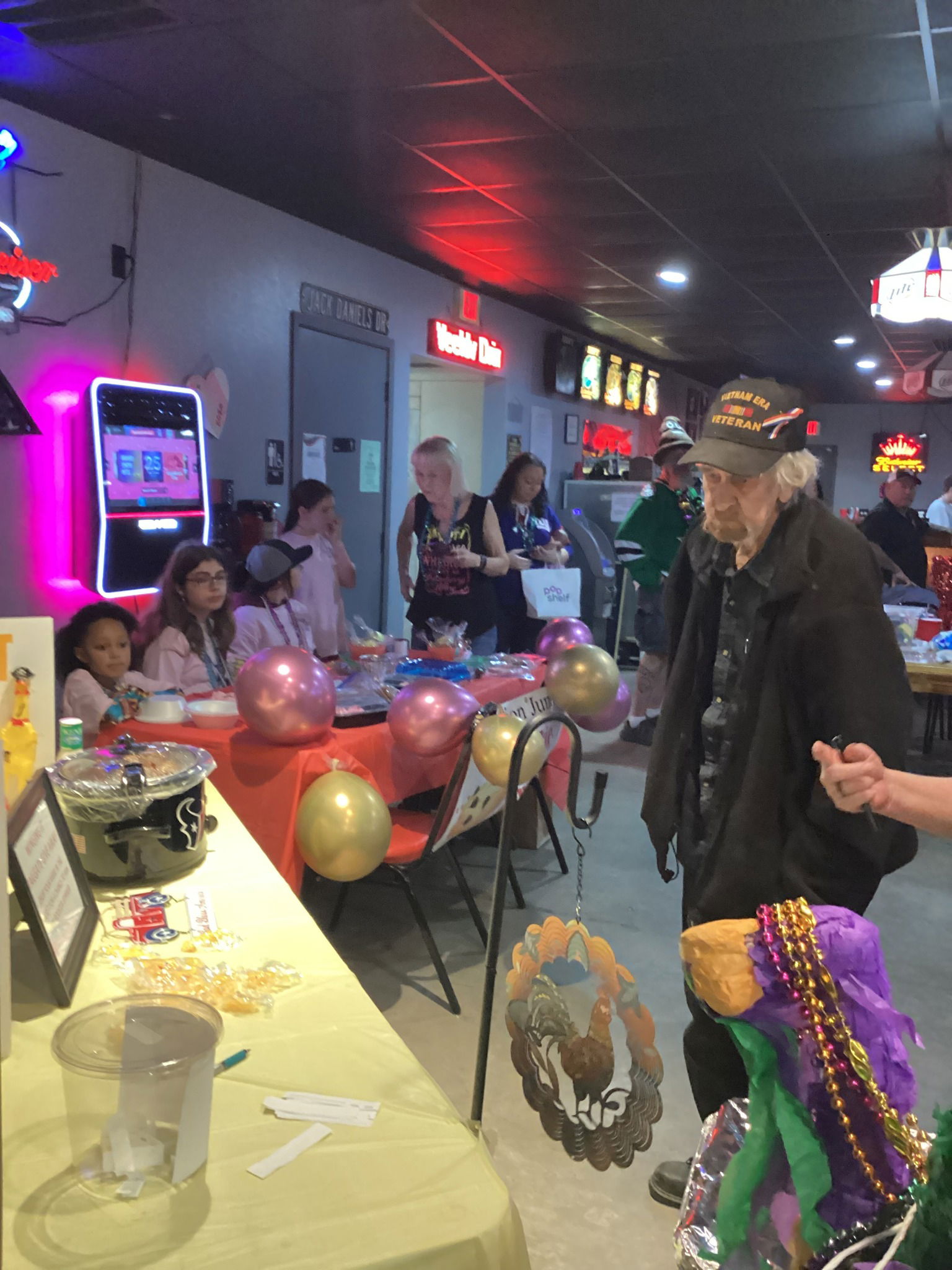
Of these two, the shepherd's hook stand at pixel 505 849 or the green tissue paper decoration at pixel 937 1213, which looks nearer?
the green tissue paper decoration at pixel 937 1213

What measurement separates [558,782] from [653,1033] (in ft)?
9.64

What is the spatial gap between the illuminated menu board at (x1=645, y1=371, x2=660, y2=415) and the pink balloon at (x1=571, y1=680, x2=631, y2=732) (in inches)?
324

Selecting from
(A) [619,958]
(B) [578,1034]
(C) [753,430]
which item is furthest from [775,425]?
(A) [619,958]

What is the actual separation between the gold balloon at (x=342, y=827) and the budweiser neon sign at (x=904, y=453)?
1487 cm

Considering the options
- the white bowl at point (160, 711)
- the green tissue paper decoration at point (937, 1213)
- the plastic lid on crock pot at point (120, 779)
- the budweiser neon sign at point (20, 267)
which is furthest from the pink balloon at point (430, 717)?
the budweiser neon sign at point (20, 267)

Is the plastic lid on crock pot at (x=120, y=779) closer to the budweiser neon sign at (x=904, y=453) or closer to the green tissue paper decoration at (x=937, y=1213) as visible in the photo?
the green tissue paper decoration at (x=937, y=1213)

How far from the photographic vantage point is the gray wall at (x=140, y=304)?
4.12 meters

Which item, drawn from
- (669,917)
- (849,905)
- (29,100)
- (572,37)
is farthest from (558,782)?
(29,100)

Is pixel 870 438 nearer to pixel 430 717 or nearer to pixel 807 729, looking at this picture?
pixel 430 717

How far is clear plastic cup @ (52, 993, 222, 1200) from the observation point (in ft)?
3.26

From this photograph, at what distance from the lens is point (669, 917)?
12.3 ft

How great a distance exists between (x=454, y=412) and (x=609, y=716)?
519 cm

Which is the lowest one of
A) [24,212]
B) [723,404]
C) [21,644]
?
[21,644]

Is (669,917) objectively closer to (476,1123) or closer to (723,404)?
(723,404)
